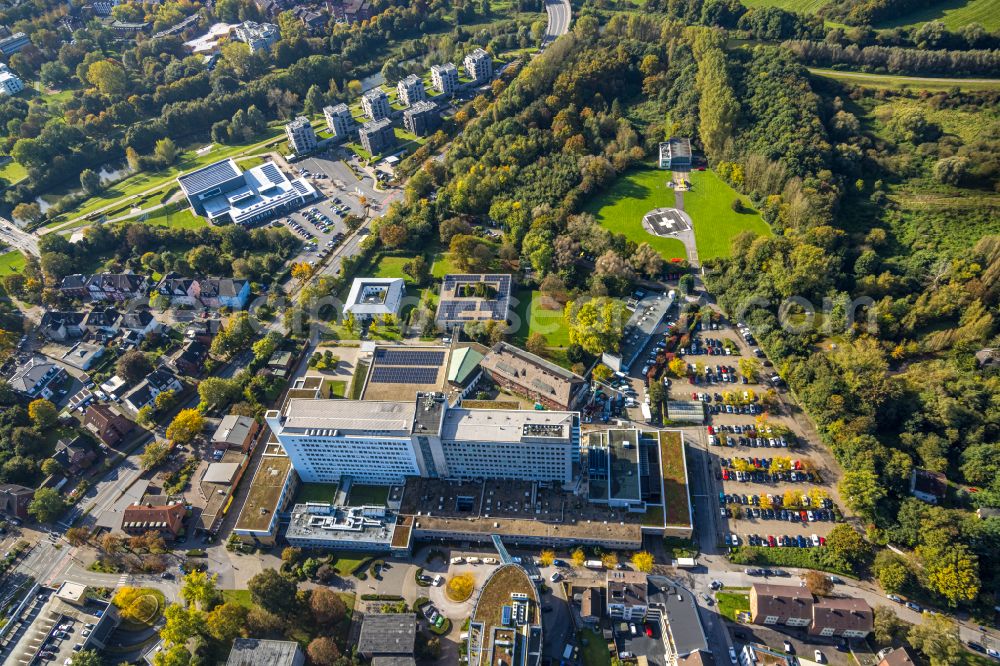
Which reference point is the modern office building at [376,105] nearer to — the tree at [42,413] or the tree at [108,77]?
the tree at [108,77]

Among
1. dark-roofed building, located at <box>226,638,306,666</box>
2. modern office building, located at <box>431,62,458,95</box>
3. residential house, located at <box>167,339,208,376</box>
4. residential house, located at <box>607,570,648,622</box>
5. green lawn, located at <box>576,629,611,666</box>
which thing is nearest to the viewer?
dark-roofed building, located at <box>226,638,306,666</box>

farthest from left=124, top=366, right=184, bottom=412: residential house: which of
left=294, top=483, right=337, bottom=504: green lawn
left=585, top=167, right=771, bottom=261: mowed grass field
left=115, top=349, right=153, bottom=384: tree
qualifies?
left=585, top=167, right=771, bottom=261: mowed grass field

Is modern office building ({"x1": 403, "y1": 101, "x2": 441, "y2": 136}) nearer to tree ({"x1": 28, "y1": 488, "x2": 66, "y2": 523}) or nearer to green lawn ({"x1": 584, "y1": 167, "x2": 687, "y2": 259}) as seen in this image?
green lawn ({"x1": 584, "y1": 167, "x2": 687, "y2": 259})

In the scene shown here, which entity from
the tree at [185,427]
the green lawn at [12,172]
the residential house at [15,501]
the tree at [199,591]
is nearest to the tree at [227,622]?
the tree at [199,591]

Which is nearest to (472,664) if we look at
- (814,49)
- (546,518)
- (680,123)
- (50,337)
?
(546,518)

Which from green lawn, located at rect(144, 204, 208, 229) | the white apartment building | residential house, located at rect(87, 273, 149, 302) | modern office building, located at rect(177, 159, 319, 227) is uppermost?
the white apartment building

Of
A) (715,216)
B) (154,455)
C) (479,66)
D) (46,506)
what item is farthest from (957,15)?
(46,506)
